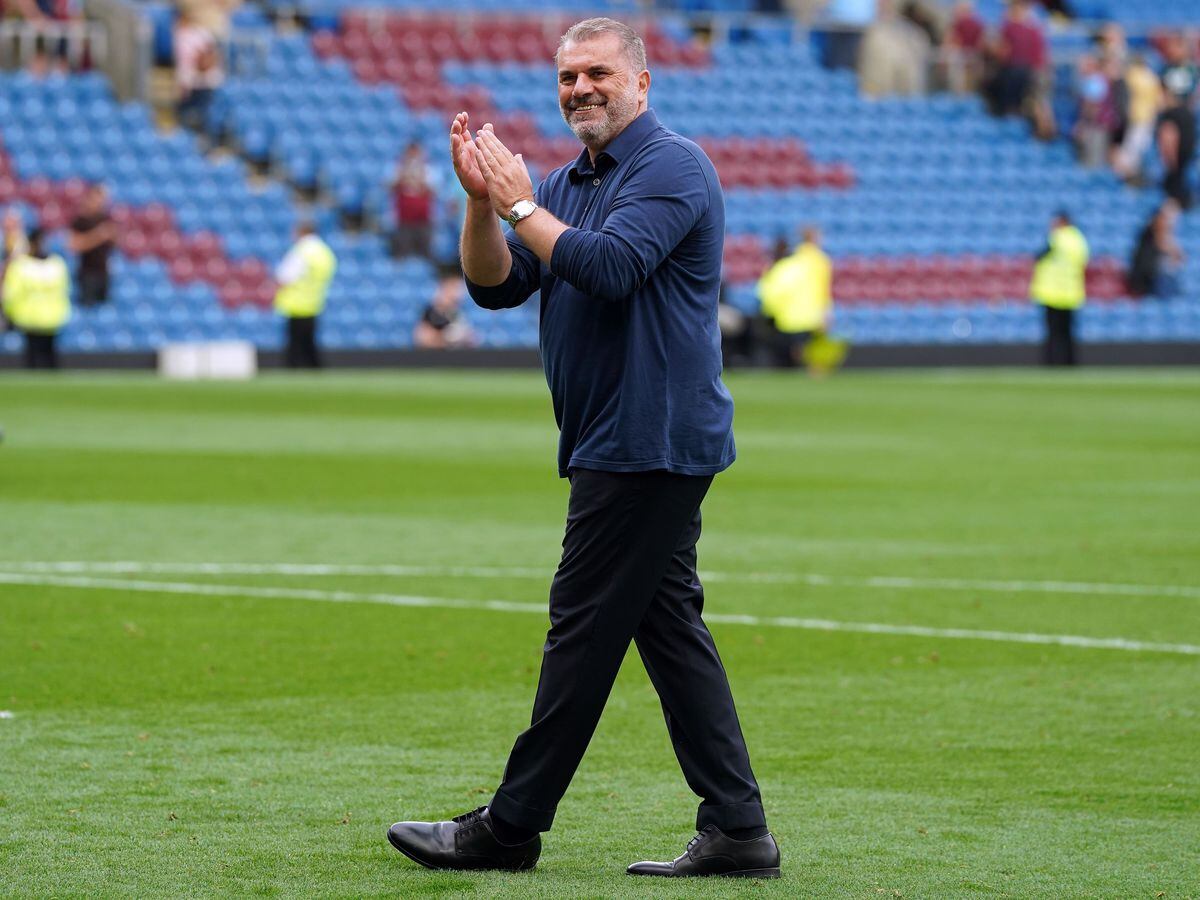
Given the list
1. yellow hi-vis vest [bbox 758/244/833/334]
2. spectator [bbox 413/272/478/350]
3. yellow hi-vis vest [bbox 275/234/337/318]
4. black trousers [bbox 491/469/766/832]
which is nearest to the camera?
→ black trousers [bbox 491/469/766/832]

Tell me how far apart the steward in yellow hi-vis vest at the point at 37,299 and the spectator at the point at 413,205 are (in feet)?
19.7

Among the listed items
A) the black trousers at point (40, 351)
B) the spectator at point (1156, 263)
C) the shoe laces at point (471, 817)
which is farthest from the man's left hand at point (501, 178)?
the spectator at point (1156, 263)

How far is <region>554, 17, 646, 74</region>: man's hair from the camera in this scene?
5328mm

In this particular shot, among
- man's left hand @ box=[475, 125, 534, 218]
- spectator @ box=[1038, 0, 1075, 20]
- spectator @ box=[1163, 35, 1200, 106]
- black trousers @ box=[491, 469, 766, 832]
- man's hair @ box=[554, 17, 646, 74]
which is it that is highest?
spectator @ box=[1038, 0, 1075, 20]

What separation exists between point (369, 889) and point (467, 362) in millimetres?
28771

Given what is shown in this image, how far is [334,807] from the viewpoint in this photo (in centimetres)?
616

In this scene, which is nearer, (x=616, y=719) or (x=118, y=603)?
(x=616, y=719)

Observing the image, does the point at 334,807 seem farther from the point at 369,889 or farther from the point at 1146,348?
the point at 1146,348

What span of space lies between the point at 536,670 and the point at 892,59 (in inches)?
1389

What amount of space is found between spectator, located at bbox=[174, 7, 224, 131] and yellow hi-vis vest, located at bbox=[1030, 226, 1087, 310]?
1359 cm

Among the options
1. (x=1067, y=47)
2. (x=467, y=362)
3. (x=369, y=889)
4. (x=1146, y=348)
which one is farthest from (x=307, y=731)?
(x=1067, y=47)

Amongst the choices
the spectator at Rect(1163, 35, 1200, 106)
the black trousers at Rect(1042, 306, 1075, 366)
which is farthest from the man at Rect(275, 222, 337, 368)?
the spectator at Rect(1163, 35, 1200, 106)

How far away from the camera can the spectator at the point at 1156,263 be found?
1516 inches

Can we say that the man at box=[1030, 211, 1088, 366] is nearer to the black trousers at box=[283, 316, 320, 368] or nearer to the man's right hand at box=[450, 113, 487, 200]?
the black trousers at box=[283, 316, 320, 368]
